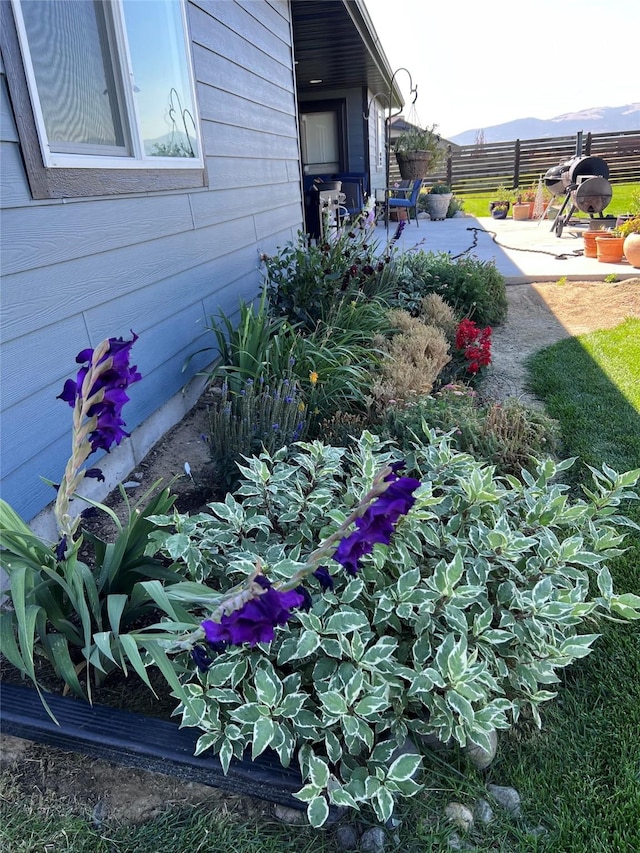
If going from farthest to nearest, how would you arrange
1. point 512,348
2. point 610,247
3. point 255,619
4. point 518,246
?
point 518,246 → point 610,247 → point 512,348 → point 255,619

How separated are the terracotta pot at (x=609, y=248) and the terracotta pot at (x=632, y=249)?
322 millimetres

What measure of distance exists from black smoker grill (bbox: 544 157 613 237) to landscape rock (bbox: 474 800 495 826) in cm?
934

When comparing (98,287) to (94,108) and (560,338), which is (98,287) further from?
(560,338)

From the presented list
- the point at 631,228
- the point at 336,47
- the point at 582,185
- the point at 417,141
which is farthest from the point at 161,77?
the point at 417,141

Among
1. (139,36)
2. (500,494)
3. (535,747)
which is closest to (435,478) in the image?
(500,494)

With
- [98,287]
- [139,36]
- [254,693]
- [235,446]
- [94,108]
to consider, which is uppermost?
[139,36]

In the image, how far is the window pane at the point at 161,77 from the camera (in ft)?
8.36

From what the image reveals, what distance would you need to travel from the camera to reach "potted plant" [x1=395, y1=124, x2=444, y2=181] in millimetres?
11406

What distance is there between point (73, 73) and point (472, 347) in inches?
103

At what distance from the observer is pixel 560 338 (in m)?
4.69

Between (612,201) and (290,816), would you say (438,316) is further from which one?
(612,201)

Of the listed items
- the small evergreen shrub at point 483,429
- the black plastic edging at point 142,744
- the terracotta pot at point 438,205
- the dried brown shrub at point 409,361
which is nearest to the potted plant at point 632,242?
the dried brown shrub at point 409,361

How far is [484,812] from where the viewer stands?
1322 mm

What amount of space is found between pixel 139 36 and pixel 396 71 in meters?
7.80
